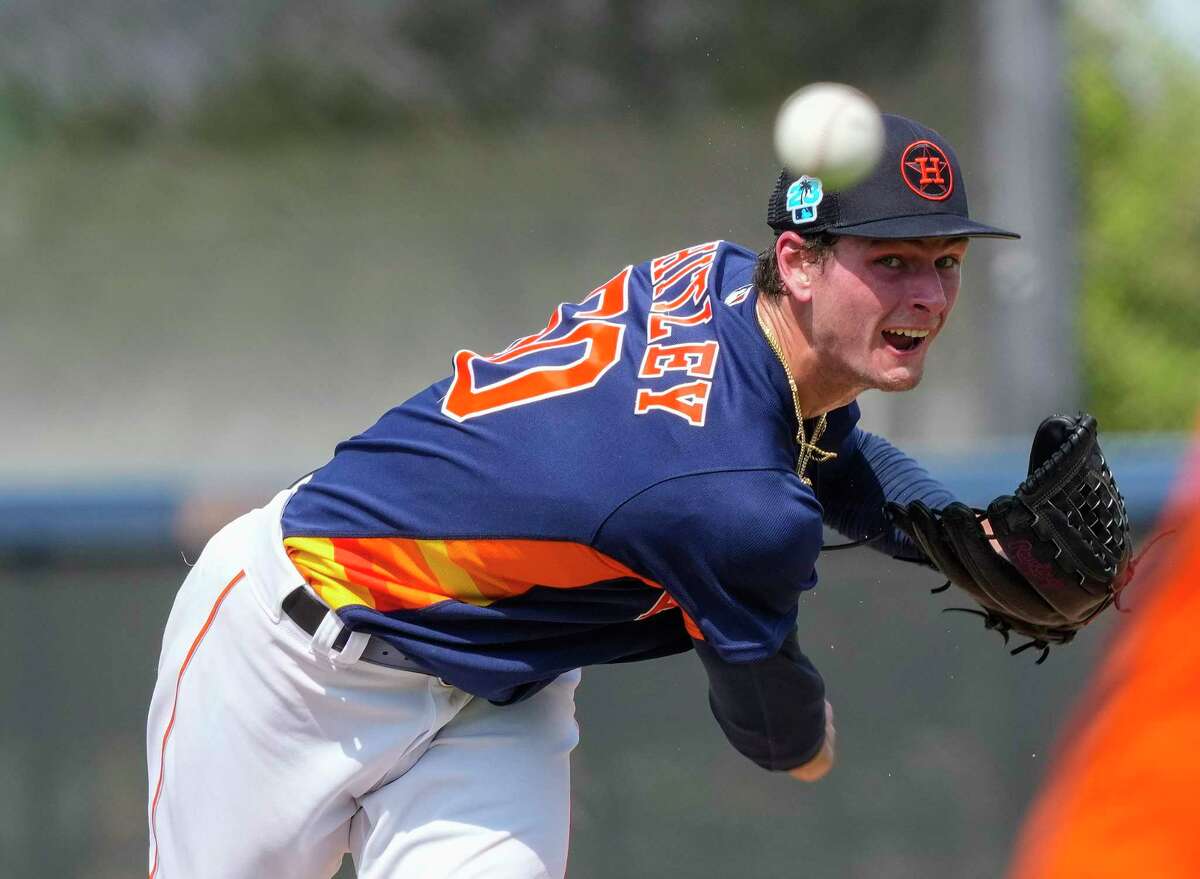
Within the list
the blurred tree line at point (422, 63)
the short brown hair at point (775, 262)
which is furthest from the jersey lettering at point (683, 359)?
the blurred tree line at point (422, 63)

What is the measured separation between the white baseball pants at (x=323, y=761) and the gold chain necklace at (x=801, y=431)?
513 millimetres

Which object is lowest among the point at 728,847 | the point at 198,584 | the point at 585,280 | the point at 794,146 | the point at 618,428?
the point at 728,847

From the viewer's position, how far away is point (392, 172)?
599cm

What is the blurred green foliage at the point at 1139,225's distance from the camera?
32.4ft

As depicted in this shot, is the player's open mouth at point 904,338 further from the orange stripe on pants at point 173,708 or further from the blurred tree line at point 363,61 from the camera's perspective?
the blurred tree line at point 363,61

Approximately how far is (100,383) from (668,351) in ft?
14.9

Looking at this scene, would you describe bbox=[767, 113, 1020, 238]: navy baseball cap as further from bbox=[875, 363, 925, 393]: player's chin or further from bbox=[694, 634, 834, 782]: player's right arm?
bbox=[694, 634, 834, 782]: player's right arm

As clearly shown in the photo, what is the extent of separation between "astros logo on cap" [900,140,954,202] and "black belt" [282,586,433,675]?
A: 857 millimetres

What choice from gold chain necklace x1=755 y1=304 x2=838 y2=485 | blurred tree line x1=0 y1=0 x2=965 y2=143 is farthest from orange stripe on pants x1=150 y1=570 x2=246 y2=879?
blurred tree line x1=0 y1=0 x2=965 y2=143

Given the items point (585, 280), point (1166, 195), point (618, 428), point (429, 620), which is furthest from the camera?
point (1166, 195)

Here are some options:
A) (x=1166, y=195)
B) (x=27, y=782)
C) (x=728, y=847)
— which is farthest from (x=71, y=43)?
(x=1166, y=195)

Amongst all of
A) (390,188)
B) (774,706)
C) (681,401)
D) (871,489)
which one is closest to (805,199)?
(681,401)

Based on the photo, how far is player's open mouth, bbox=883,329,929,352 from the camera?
196cm

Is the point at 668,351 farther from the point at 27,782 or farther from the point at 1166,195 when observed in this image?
the point at 1166,195
